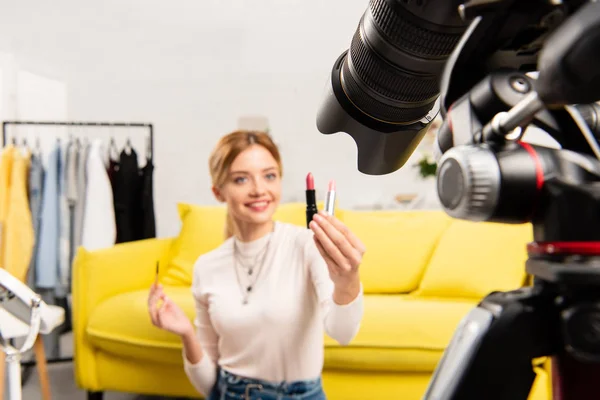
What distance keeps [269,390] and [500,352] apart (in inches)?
33.6

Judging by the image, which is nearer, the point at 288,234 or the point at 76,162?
the point at 288,234

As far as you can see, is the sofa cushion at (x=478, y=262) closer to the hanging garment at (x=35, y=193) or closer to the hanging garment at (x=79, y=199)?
the hanging garment at (x=79, y=199)

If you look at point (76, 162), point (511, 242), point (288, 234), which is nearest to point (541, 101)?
point (288, 234)

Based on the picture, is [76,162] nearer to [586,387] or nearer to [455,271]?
[455,271]

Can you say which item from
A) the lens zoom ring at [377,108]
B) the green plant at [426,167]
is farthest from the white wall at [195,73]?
the lens zoom ring at [377,108]

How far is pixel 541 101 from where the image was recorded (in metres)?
0.24

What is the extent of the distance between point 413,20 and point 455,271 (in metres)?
1.53

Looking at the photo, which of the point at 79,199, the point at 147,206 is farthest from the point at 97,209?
the point at 147,206

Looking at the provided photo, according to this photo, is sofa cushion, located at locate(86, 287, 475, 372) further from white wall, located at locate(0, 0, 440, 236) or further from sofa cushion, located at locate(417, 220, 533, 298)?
white wall, located at locate(0, 0, 440, 236)

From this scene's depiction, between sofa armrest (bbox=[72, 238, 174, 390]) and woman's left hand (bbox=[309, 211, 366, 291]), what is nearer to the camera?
woman's left hand (bbox=[309, 211, 366, 291])

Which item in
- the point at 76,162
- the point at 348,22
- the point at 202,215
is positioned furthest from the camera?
the point at 348,22

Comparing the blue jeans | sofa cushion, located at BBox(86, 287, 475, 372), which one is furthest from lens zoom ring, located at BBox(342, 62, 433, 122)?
sofa cushion, located at BBox(86, 287, 475, 372)

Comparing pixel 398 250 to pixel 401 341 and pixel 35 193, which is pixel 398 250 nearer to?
pixel 401 341

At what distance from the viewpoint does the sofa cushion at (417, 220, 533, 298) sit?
5.41 feet
